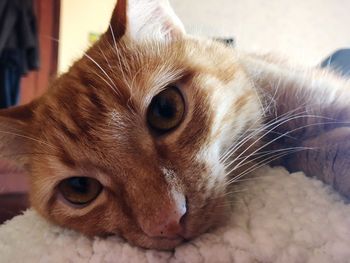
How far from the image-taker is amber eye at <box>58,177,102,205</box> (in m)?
0.86

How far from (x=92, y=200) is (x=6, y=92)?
276 cm

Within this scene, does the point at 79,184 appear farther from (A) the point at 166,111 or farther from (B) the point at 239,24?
(B) the point at 239,24

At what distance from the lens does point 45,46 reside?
13.2 ft

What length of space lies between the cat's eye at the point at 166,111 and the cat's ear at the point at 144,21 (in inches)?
8.3

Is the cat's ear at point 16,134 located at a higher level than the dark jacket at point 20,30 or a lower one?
lower

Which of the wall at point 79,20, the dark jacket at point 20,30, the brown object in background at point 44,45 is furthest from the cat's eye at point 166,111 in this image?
the wall at point 79,20

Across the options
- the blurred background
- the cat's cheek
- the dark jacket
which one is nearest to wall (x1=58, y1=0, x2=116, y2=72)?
the blurred background

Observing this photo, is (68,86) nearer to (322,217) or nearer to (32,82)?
(322,217)

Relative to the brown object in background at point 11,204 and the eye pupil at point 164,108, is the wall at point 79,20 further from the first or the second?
the eye pupil at point 164,108

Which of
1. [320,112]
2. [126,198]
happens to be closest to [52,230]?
[126,198]

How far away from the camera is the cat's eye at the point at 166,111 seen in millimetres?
842

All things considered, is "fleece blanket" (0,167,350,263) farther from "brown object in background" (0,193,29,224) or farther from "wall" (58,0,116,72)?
"wall" (58,0,116,72)

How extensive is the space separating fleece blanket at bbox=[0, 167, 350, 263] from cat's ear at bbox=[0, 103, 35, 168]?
0.26 meters

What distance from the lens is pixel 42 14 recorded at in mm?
3881
